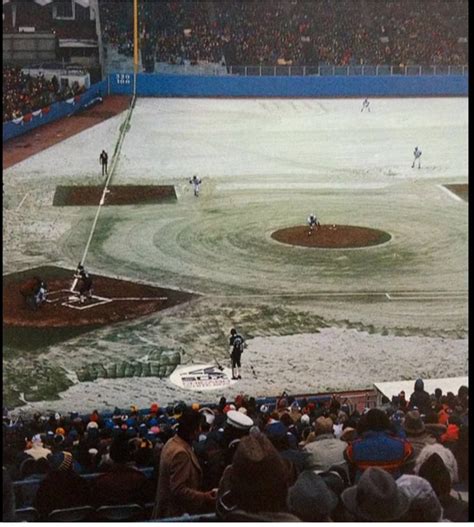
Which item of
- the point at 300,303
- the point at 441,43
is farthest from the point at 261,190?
the point at 441,43

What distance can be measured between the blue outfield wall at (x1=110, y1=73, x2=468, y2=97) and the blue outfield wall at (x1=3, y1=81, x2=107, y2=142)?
5711 mm

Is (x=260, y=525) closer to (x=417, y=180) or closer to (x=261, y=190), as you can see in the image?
(x=261, y=190)

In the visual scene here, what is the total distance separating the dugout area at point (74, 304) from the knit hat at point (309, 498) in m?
9.99

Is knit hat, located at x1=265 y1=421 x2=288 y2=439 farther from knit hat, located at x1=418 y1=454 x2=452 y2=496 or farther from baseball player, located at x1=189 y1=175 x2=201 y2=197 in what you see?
baseball player, located at x1=189 y1=175 x2=201 y2=197

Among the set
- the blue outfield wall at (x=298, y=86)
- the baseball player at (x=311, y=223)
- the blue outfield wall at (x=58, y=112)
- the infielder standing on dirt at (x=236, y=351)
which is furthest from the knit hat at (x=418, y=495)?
the blue outfield wall at (x=298, y=86)

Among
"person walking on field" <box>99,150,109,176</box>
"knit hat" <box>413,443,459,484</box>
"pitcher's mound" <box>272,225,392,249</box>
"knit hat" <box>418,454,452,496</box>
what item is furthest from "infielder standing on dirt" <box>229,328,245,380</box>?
"person walking on field" <box>99,150,109,176</box>

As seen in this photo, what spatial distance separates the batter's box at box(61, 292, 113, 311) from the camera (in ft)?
56.1

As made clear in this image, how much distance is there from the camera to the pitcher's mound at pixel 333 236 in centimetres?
2164

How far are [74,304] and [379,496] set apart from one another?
1174cm

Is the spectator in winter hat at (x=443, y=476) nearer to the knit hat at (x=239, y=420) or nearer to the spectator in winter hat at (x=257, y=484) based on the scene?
the knit hat at (x=239, y=420)

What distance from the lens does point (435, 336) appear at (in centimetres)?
1617

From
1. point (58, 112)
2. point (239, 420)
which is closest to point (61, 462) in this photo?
point (239, 420)

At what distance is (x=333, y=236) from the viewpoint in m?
22.5

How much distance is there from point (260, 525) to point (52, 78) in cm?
2770
